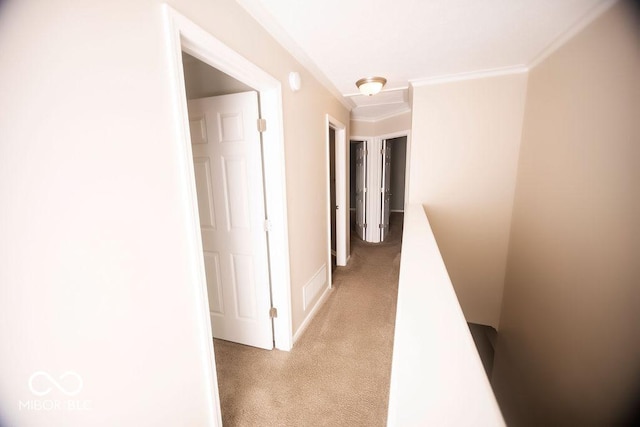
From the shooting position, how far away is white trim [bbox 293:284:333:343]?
86.3 inches

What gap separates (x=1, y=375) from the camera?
1.88 ft

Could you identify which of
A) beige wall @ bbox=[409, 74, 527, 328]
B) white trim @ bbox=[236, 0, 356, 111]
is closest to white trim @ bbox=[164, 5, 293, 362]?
white trim @ bbox=[236, 0, 356, 111]

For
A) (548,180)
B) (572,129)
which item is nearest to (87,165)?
(572,129)

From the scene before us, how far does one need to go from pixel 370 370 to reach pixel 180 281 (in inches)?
61.6

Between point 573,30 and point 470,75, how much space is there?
2.84ft

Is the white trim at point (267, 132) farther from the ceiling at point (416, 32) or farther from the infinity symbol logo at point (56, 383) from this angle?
the infinity symbol logo at point (56, 383)

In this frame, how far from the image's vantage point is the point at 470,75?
243 centimetres

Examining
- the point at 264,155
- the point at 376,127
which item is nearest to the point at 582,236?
the point at 264,155

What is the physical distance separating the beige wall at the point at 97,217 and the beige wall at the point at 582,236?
6.38 ft

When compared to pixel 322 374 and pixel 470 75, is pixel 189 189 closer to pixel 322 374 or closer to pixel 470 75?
pixel 322 374

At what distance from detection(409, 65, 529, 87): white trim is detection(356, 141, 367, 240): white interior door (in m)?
1.93

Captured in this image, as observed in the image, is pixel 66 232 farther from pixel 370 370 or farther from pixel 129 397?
pixel 370 370

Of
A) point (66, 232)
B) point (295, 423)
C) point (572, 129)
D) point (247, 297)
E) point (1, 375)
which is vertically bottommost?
point (295, 423)

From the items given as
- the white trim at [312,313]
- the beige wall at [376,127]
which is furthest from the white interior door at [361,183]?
the white trim at [312,313]
